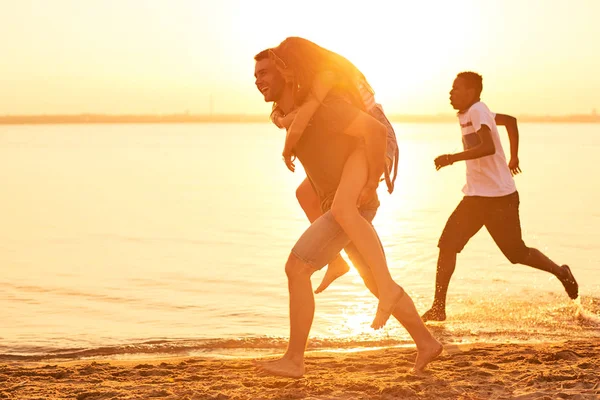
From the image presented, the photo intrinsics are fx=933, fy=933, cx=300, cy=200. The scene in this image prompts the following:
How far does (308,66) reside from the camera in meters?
5.12

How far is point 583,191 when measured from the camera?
26.0 metres

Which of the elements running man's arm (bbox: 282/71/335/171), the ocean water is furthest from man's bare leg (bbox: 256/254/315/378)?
the ocean water

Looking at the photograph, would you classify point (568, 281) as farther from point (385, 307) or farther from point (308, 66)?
point (308, 66)

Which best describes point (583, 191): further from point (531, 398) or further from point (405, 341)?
point (531, 398)

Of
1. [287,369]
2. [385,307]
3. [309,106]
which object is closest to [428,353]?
[385,307]

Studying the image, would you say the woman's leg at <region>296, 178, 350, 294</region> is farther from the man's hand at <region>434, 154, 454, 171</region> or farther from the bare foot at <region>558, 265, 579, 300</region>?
the bare foot at <region>558, 265, 579, 300</region>

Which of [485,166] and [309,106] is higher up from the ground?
[309,106]

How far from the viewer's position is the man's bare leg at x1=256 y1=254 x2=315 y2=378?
5.24 metres

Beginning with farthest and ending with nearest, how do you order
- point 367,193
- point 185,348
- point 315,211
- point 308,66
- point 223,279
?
point 223,279, point 185,348, point 315,211, point 367,193, point 308,66

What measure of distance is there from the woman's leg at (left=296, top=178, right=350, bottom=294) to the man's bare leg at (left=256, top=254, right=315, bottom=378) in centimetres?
36

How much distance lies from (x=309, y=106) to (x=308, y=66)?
0.72 feet

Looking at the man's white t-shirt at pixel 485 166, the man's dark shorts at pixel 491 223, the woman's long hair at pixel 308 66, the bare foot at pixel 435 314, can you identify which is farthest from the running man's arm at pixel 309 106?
the bare foot at pixel 435 314

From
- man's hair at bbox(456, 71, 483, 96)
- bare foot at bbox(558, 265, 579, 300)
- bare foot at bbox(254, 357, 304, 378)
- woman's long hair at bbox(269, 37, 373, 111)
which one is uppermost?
man's hair at bbox(456, 71, 483, 96)

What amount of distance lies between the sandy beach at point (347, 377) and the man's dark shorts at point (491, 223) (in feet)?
3.82
